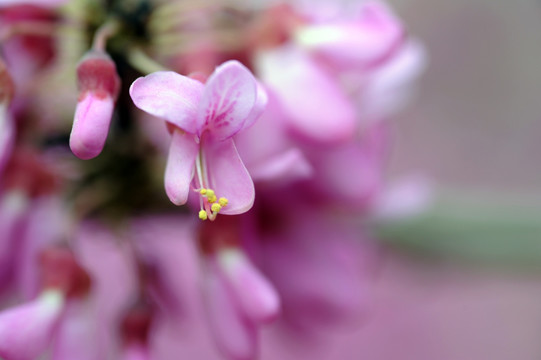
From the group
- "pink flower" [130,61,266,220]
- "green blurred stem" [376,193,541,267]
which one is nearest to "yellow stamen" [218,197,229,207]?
"pink flower" [130,61,266,220]

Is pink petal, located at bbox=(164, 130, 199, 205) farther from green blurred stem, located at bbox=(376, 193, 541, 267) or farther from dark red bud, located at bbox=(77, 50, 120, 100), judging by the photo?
green blurred stem, located at bbox=(376, 193, 541, 267)

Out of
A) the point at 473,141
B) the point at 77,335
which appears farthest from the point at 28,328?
the point at 473,141

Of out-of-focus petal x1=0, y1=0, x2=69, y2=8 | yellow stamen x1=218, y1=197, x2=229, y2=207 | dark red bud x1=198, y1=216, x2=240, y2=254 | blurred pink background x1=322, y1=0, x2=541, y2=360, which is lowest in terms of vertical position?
blurred pink background x1=322, y1=0, x2=541, y2=360

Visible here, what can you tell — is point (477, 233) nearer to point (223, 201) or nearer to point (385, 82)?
point (385, 82)

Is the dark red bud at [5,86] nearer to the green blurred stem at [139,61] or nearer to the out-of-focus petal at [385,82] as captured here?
the green blurred stem at [139,61]

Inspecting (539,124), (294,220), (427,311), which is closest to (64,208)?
(294,220)

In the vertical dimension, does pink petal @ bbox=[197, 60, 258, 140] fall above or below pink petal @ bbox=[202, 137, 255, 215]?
above

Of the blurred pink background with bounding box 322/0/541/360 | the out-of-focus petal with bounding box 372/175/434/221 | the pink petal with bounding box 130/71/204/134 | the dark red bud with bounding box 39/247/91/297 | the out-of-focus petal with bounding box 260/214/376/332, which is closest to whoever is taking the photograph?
the pink petal with bounding box 130/71/204/134
